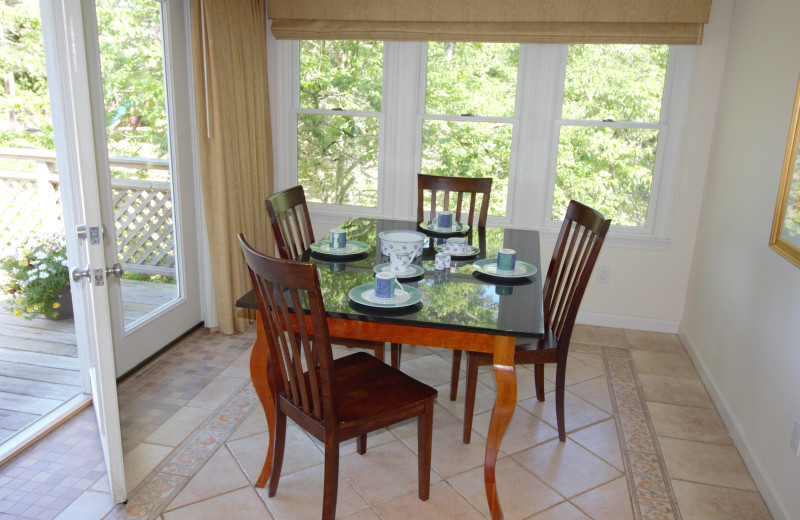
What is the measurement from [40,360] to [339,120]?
2262 millimetres

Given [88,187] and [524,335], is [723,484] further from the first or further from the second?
[88,187]

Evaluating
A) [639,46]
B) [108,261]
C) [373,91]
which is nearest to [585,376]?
[639,46]

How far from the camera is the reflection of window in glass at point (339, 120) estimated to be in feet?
12.4

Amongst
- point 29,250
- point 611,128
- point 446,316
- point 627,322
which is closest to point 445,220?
point 446,316

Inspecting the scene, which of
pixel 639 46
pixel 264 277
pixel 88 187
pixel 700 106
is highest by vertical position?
pixel 639 46

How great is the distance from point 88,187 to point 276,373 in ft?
2.70

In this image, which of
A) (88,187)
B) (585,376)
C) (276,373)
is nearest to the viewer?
(88,187)

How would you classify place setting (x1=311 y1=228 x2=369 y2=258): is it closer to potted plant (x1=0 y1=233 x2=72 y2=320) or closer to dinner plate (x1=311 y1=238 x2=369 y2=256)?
dinner plate (x1=311 y1=238 x2=369 y2=256)

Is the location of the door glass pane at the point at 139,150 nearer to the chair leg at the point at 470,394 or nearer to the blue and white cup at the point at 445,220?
the blue and white cup at the point at 445,220

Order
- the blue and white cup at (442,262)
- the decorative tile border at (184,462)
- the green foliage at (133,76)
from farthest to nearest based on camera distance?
the green foliage at (133,76) < the blue and white cup at (442,262) < the decorative tile border at (184,462)

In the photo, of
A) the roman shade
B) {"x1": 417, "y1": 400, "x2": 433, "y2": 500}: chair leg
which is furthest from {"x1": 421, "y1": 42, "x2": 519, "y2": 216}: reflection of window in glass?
{"x1": 417, "y1": 400, "x2": 433, "y2": 500}: chair leg

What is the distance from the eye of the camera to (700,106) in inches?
133

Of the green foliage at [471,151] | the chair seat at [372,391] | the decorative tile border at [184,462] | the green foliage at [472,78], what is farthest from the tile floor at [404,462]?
the green foliage at [472,78]

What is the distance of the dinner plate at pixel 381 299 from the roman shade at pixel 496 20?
6.68ft
